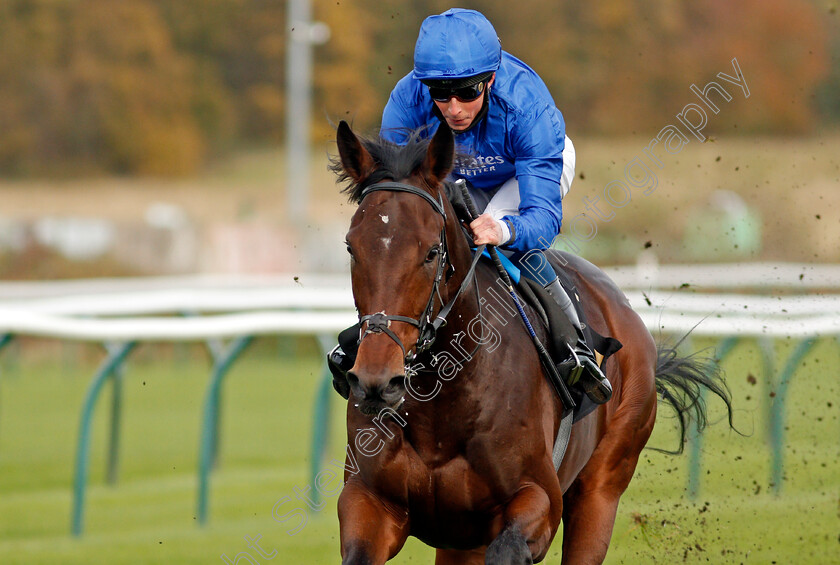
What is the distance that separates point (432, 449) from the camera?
12.1 ft

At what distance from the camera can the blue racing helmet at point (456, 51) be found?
3768 millimetres

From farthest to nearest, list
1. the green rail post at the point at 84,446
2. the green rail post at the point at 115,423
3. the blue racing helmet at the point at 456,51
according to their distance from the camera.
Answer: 1. the green rail post at the point at 115,423
2. the green rail post at the point at 84,446
3. the blue racing helmet at the point at 456,51

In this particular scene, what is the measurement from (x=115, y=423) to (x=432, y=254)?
5.13 m

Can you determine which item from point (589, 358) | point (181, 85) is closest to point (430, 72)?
point (589, 358)

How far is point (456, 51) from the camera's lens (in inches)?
148

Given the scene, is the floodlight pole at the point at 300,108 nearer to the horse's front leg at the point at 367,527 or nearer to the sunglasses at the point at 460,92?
the sunglasses at the point at 460,92

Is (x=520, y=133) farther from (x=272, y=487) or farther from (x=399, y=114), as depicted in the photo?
(x=272, y=487)

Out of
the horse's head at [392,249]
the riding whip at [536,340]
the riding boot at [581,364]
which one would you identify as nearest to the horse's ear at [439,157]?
the horse's head at [392,249]

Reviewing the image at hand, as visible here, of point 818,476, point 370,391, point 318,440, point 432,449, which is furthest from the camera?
point 818,476

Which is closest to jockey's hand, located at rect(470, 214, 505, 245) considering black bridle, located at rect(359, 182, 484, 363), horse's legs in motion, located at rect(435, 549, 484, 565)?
black bridle, located at rect(359, 182, 484, 363)

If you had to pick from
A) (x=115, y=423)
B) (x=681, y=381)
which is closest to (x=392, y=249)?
(x=681, y=381)

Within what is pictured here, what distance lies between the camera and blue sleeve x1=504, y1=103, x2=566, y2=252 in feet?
13.0

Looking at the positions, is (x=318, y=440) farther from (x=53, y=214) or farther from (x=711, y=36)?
(x=711, y=36)

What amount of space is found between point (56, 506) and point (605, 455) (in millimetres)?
4295
